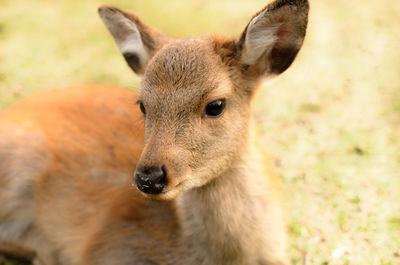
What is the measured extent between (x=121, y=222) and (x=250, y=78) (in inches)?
60.9

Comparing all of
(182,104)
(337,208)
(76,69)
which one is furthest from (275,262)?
(76,69)

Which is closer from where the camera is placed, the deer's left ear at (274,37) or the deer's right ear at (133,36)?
the deer's left ear at (274,37)

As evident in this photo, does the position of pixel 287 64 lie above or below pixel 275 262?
above

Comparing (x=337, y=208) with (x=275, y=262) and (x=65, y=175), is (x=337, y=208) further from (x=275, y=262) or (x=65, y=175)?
(x=65, y=175)

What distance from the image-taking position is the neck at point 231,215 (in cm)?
320

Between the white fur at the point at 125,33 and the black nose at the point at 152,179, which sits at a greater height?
the white fur at the point at 125,33

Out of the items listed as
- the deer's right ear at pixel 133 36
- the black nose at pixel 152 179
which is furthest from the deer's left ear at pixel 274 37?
the black nose at pixel 152 179

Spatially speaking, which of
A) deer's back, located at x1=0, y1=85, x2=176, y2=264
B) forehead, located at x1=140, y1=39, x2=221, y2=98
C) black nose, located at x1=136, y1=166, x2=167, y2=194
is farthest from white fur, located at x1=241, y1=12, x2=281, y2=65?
deer's back, located at x1=0, y1=85, x2=176, y2=264

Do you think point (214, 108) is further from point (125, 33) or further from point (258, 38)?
point (125, 33)

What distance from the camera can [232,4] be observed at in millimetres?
8820

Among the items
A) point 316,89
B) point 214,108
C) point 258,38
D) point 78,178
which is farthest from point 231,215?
point 316,89

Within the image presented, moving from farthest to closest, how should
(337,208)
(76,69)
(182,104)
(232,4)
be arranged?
(232,4)
(76,69)
(337,208)
(182,104)

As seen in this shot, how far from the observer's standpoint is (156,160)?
8.57ft

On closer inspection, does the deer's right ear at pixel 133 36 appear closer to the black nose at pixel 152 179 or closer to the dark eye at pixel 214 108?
the dark eye at pixel 214 108
